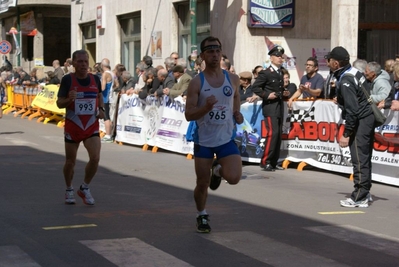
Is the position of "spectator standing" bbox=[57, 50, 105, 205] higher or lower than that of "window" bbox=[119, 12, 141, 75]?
lower

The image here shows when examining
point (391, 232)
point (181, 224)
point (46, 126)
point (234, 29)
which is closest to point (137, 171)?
point (181, 224)

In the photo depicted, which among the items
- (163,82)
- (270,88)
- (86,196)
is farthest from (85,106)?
(163,82)

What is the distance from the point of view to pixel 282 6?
21938 mm

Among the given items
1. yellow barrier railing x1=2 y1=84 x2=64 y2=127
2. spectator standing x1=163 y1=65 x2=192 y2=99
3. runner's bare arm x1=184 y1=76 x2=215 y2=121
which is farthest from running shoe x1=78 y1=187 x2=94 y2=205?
yellow barrier railing x1=2 y1=84 x2=64 y2=127

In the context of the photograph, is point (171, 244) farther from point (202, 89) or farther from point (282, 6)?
point (282, 6)

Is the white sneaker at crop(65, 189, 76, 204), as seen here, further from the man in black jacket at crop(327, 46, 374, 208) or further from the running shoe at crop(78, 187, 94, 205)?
the man in black jacket at crop(327, 46, 374, 208)

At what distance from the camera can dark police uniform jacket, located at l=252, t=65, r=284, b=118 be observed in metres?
14.5

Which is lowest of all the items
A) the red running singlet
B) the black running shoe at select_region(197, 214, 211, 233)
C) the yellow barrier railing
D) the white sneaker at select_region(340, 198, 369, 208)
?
the white sneaker at select_region(340, 198, 369, 208)

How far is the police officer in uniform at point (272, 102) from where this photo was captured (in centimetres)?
1444

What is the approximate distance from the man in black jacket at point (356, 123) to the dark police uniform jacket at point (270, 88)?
3.74m

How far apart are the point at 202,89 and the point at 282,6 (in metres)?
14.1

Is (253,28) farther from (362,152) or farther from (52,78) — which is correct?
(362,152)

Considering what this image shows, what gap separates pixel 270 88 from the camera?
14.5 metres

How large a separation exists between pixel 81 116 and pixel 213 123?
99.9 inches
